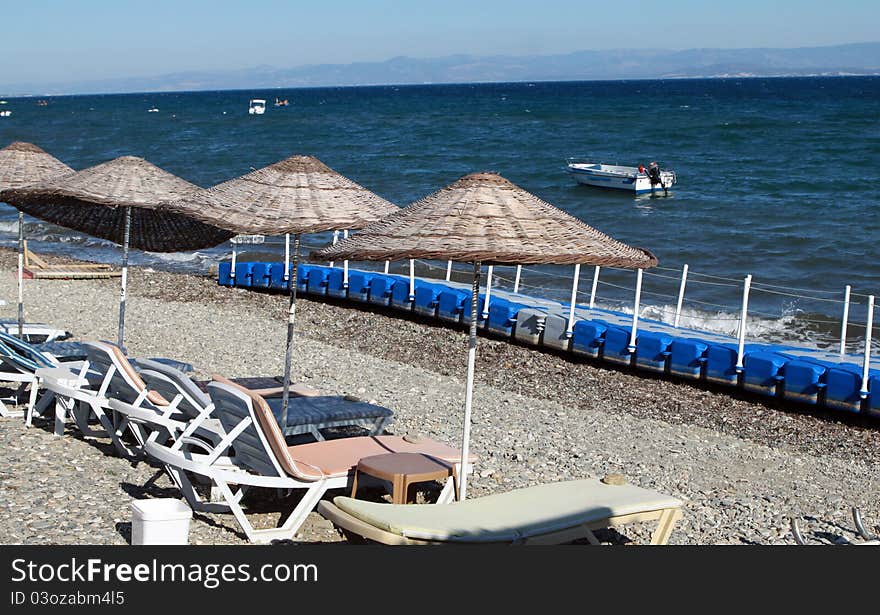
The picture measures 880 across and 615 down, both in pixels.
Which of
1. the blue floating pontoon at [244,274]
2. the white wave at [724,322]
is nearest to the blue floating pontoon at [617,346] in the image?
the white wave at [724,322]

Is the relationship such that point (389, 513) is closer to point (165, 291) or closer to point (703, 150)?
point (165, 291)

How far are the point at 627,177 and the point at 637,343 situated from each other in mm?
25422

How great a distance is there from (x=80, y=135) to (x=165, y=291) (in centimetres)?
6221

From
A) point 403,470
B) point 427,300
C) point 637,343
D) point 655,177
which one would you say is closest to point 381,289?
point 427,300

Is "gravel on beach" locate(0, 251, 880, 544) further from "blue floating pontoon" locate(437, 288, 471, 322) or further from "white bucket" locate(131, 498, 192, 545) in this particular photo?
"white bucket" locate(131, 498, 192, 545)

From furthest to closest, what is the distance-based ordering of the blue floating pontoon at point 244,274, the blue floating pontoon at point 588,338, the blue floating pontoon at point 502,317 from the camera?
the blue floating pontoon at point 244,274
the blue floating pontoon at point 502,317
the blue floating pontoon at point 588,338

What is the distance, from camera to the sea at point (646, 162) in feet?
66.0

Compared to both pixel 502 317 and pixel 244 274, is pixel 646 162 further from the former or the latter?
pixel 502 317

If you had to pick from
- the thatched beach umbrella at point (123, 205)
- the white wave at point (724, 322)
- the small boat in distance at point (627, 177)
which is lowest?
A: the white wave at point (724, 322)

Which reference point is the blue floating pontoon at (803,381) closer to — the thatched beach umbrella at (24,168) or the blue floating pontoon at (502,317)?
the blue floating pontoon at (502,317)

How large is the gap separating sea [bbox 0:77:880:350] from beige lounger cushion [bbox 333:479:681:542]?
32.1 feet

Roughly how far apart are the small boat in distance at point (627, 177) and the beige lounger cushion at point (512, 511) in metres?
30.9

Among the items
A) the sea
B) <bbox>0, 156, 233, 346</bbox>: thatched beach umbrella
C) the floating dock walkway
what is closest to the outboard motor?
the sea

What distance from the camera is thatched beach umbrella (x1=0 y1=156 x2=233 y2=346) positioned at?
8914 mm
